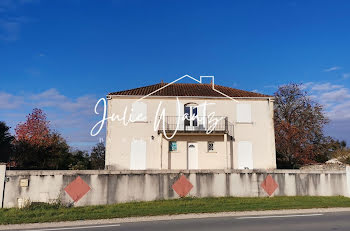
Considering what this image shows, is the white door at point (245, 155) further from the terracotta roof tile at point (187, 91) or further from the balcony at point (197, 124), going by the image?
the terracotta roof tile at point (187, 91)

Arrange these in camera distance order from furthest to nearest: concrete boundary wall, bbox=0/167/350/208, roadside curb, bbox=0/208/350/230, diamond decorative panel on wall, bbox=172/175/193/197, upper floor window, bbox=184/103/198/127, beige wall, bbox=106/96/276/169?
upper floor window, bbox=184/103/198/127 → beige wall, bbox=106/96/276/169 → diamond decorative panel on wall, bbox=172/175/193/197 → concrete boundary wall, bbox=0/167/350/208 → roadside curb, bbox=0/208/350/230

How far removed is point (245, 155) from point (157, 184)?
1052 cm

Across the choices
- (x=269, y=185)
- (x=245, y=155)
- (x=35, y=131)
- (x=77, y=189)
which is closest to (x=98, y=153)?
(x=35, y=131)

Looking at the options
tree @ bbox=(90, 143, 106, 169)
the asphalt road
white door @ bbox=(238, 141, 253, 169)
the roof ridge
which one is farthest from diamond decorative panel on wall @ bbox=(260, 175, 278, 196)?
tree @ bbox=(90, 143, 106, 169)

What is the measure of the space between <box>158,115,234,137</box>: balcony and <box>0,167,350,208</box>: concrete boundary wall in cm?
723

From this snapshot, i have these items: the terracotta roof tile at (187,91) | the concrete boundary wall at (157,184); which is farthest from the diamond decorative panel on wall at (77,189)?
the terracotta roof tile at (187,91)

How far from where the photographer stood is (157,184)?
12828 mm

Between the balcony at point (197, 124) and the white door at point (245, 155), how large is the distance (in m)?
1.25

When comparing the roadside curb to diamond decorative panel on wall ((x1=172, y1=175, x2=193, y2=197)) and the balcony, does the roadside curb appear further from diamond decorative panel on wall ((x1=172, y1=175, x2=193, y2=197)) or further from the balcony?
the balcony

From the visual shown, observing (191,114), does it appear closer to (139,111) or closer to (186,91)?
(186,91)

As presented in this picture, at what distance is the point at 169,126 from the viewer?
69.1 feet

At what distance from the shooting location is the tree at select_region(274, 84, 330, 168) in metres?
27.5

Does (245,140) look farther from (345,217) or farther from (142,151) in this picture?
(345,217)

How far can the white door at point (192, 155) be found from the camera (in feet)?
68.8
